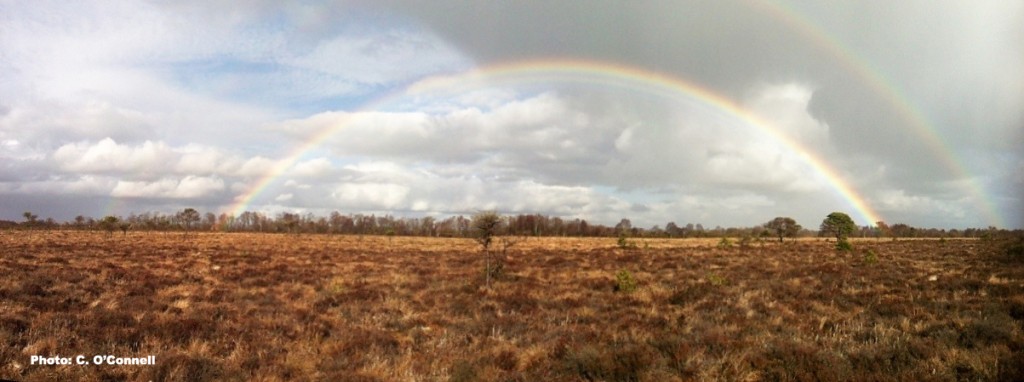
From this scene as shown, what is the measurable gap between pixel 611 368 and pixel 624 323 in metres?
4.27

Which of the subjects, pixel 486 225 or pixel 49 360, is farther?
pixel 486 225

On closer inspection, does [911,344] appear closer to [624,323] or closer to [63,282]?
[624,323]

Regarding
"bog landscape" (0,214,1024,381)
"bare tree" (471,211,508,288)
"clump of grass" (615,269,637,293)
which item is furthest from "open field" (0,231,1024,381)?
"bare tree" (471,211,508,288)

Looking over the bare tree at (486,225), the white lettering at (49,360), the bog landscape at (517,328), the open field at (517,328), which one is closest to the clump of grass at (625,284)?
the bog landscape at (517,328)

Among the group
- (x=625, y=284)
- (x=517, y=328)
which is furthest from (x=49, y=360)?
(x=625, y=284)

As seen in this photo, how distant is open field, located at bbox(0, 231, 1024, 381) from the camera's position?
8.41 meters

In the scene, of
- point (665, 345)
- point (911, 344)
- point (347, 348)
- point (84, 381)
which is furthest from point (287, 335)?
point (911, 344)

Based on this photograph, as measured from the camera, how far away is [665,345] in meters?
9.73

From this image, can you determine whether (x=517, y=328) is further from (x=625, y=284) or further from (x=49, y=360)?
(x=49, y=360)

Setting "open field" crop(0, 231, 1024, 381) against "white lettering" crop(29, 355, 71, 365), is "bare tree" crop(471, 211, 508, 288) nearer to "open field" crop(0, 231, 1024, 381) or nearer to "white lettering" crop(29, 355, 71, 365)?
"open field" crop(0, 231, 1024, 381)

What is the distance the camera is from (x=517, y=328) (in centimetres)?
1221

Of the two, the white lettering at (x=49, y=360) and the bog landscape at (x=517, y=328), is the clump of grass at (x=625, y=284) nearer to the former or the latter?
the bog landscape at (x=517, y=328)

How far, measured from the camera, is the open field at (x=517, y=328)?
8414mm

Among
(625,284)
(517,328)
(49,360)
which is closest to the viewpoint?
(49,360)
